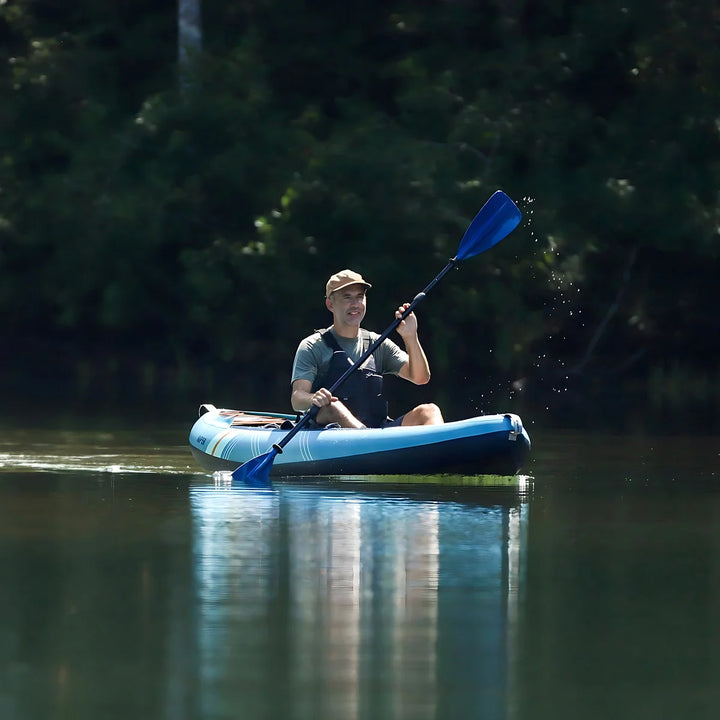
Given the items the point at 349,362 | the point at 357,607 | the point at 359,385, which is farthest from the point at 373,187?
the point at 357,607

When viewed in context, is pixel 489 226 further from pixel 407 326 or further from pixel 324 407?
pixel 324 407

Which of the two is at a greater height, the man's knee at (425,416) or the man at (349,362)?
the man at (349,362)

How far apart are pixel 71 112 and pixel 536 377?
22.3 feet

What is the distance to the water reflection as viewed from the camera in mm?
4602

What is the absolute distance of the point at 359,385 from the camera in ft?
34.0

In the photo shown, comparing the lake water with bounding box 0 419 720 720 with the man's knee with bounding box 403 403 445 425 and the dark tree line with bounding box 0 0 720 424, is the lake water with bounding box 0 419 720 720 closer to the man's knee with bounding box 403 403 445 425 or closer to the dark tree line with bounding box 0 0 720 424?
the man's knee with bounding box 403 403 445 425

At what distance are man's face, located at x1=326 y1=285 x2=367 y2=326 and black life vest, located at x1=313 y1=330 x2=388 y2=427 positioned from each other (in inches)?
5.7

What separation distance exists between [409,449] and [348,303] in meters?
0.98

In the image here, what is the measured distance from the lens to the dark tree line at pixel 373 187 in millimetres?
19141

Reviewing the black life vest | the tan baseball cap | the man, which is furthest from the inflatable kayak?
the tan baseball cap

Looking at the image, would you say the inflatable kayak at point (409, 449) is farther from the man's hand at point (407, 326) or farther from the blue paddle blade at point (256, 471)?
the man's hand at point (407, 326)

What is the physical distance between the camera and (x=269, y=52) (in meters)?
22.2

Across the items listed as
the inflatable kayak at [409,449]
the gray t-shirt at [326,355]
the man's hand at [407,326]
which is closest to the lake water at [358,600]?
the inflatable kayak at [409,449]

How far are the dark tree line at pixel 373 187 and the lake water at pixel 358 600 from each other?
8456 mm
